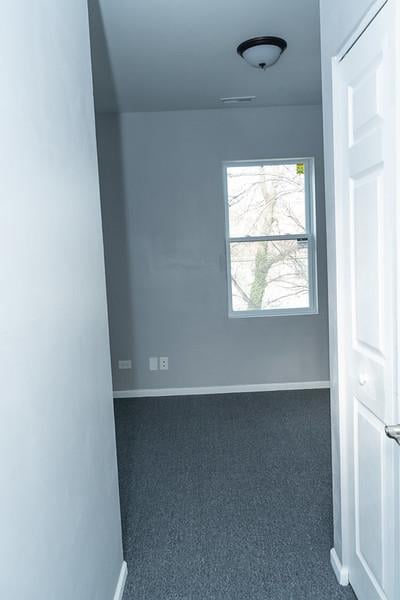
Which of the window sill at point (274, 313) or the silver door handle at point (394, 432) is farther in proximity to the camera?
the window sill at point (274, 313)

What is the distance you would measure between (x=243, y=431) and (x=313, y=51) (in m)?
2.72

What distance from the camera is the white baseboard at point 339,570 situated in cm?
186

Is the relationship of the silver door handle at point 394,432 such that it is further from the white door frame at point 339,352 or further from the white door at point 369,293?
the white door frame at point 339,352

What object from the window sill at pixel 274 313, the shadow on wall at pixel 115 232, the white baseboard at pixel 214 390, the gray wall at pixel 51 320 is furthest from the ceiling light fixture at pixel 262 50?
the white baseboard at pixel 214 390

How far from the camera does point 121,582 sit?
1887mm

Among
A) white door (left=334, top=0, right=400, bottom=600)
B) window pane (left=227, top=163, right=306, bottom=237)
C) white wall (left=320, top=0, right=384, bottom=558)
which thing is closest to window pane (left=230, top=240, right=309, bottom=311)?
window pane (left=227, top=163, right=306, bottom=237)

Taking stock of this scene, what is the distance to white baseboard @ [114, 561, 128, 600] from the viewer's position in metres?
1.81

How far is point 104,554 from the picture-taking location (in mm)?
1633

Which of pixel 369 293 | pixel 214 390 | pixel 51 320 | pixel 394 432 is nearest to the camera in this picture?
pixel 51 320

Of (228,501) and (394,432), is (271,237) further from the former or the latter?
(394,432)

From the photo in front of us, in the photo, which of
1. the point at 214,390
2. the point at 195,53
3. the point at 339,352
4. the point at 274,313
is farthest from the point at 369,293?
the point at 214,390

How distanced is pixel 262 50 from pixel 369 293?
2.04 metres

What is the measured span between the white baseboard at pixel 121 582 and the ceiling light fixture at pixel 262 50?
290cm

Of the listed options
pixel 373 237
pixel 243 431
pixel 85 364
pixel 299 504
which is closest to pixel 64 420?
pixel 85 364
